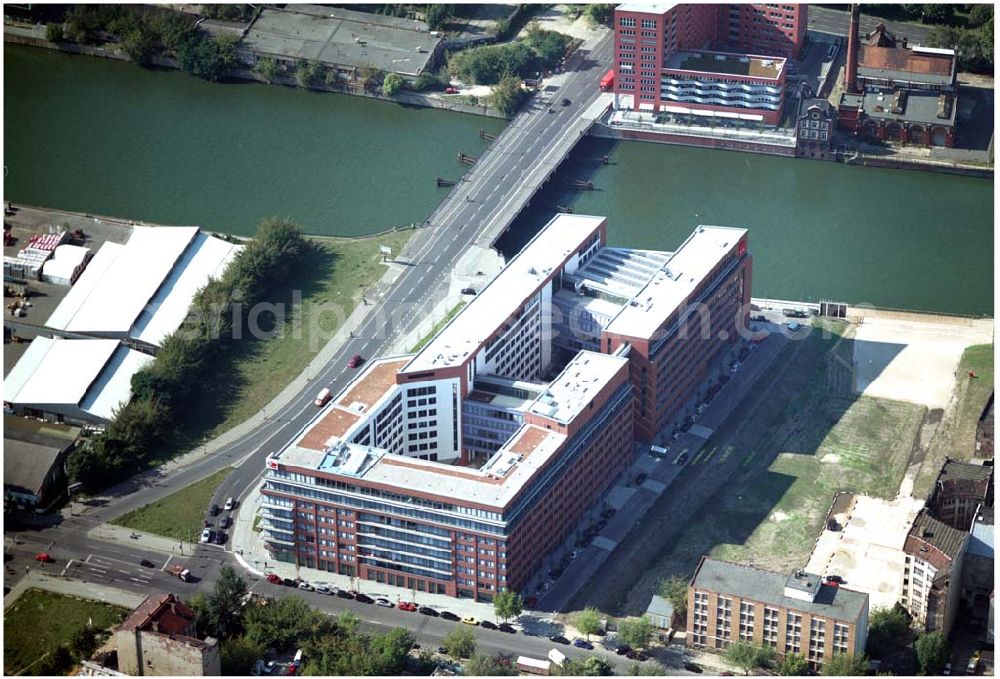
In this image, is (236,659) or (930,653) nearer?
(236,659)

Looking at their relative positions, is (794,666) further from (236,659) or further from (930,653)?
(236,659)

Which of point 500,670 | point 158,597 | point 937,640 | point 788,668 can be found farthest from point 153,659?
point 937,640

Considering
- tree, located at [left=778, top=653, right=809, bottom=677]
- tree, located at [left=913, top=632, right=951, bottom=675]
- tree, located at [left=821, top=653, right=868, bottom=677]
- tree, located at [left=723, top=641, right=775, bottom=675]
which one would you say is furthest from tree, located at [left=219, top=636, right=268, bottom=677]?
tree, located at [left=913, top=632, right=951, bottom=675]

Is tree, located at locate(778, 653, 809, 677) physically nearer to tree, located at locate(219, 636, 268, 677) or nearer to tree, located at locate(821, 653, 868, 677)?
tree, located at locate(821, 653, 868, 677)

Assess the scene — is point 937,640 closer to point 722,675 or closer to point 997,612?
point 997,612

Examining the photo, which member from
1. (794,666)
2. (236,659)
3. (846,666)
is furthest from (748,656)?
(236,659)
